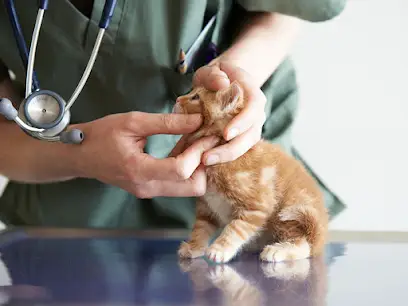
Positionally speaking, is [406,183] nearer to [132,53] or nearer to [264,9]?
[264,9]

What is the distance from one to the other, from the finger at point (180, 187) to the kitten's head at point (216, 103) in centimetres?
7

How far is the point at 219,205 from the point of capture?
73 centimetres

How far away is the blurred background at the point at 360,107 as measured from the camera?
138 cm

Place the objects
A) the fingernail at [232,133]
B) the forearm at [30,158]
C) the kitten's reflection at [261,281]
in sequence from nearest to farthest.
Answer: the kitten's reflection at [261,281]
the fingernail at [232,133]
the forearm at [30,158]

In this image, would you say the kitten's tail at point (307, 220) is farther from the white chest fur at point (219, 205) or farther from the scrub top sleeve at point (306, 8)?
the scrub top sleeve at point (306, 8)

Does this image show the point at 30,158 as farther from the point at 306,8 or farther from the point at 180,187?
the point at 306,8

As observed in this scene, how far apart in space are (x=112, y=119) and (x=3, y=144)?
0.93 ft

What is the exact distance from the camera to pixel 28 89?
76 centimetres

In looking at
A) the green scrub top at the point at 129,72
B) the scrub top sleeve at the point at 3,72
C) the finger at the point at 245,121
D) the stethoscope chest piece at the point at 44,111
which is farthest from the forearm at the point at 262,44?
the scrub top sleeve at the point at 3,72

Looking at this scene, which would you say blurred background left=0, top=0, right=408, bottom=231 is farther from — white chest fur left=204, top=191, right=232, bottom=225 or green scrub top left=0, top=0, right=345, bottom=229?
white chest fur left=204, top=191, right=232, bottom=225

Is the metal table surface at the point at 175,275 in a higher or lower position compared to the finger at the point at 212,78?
lower

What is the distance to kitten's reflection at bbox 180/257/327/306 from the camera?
544 mm

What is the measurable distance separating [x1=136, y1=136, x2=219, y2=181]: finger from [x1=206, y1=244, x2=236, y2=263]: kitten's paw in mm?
94

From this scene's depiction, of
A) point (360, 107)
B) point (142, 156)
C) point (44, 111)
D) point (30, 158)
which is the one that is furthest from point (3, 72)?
point (360, 107)
